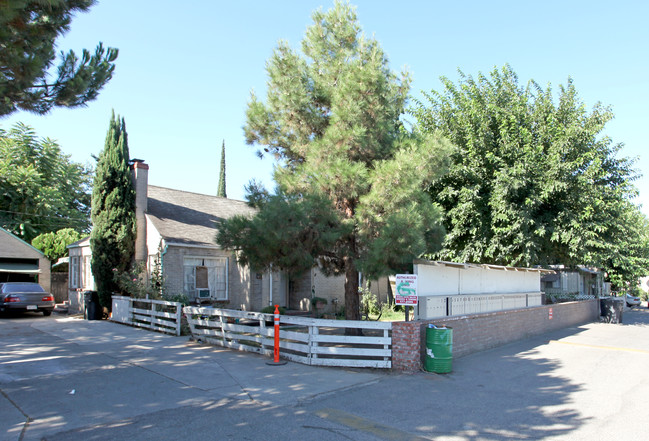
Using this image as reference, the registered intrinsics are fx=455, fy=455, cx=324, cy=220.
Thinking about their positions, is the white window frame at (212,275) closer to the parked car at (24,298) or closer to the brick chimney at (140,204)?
the brick chimney at (140,204)

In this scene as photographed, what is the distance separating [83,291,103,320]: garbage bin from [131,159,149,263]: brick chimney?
2.11 metres

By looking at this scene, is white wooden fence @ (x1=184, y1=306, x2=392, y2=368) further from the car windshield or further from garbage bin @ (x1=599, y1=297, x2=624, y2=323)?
garbage bin @ (x1=599, y1=297, x2=624, y2=323)

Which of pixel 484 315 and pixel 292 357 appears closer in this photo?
pixel 292 357

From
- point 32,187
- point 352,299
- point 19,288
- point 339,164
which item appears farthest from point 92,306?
point 32,187

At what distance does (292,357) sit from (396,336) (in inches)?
89.1

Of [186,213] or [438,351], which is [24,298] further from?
[438,351]

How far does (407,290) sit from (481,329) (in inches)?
155

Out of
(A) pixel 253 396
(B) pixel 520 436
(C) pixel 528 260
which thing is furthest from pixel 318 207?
(C) pixel 528 260

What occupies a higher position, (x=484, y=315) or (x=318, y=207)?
(x=318, y=207)

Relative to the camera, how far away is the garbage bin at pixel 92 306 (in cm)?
1684

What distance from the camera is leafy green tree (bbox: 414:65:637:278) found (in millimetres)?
17000

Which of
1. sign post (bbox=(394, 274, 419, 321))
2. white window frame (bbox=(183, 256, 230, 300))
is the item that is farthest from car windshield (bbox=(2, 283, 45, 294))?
sign post (bbox=(394, 274, 419, 321))

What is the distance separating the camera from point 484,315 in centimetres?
1225

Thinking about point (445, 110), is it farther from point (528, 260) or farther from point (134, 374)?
point (134, 374)
